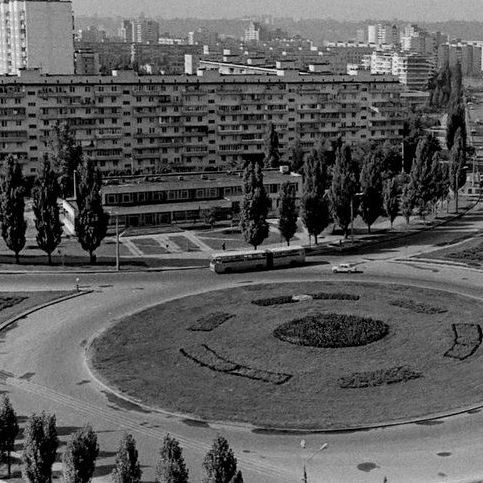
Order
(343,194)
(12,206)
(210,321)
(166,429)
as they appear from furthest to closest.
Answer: (343,194) < (12,206) < (210,321) < (166,429)

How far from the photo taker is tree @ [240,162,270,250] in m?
81.1

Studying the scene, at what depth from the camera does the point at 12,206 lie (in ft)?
253

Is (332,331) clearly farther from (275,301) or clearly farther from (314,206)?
(314,206)

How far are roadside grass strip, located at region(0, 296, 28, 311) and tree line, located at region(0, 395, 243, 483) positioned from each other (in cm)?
3064

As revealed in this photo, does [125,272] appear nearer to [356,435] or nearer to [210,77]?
[356,435]

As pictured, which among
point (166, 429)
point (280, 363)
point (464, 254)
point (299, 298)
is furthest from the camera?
point (464, 254)

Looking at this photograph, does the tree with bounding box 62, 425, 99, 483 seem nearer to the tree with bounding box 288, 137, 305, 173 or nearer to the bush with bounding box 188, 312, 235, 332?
the bush with bounding box 188, 312, 235, 332

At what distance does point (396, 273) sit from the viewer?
250ft

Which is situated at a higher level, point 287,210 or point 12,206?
point 12,206

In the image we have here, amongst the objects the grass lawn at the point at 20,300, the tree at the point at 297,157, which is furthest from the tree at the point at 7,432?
the tree at the point at 297,157

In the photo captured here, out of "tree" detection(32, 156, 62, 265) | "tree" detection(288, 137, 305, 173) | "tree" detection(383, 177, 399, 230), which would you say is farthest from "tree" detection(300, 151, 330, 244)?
"tree" detection(288, 137, 305, 173)

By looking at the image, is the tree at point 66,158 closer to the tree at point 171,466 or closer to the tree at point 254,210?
the tree at point 254,210

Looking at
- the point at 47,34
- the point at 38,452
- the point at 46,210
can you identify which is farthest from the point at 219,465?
the point at 47,34

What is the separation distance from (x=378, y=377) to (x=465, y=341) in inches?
357
